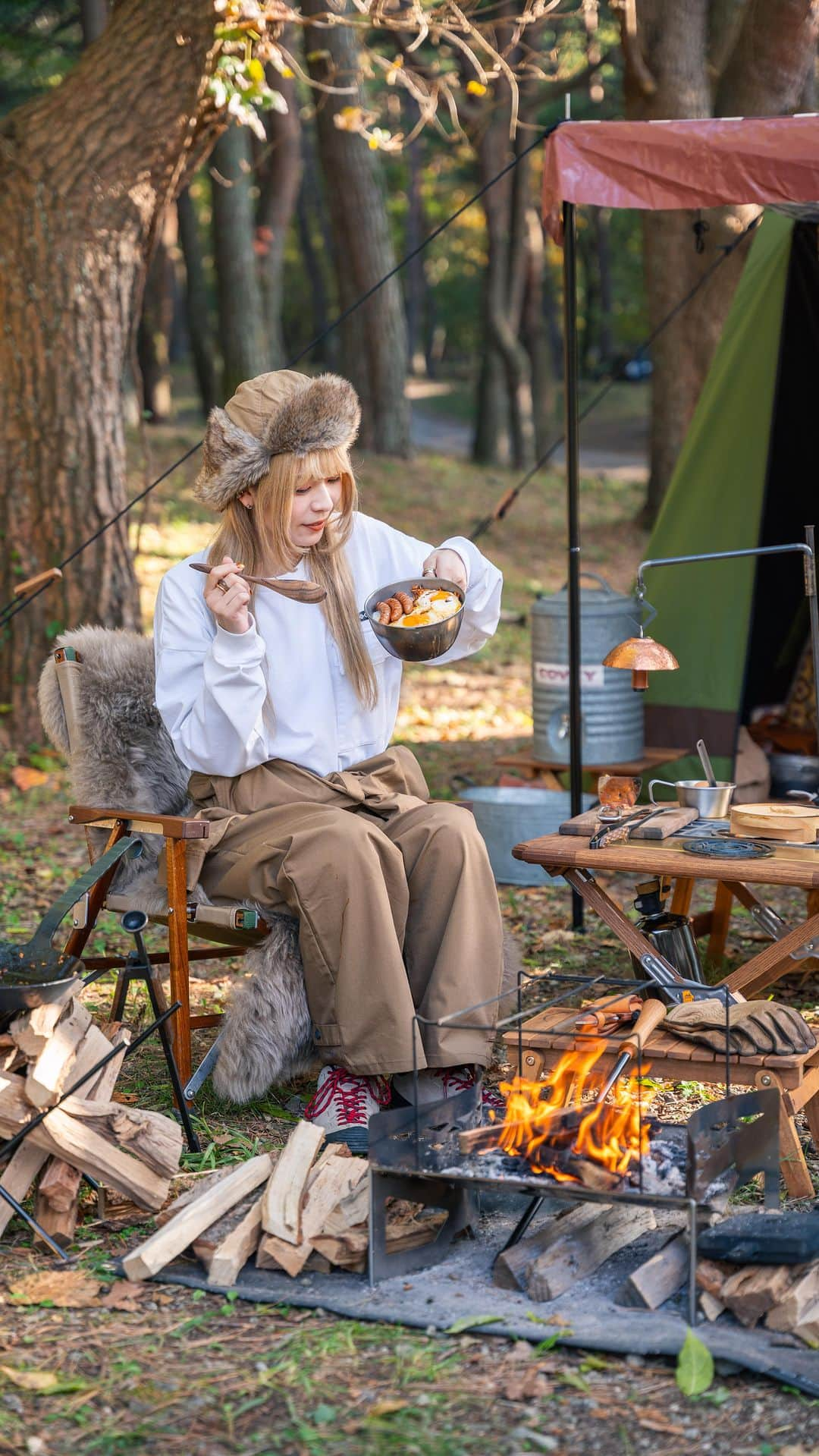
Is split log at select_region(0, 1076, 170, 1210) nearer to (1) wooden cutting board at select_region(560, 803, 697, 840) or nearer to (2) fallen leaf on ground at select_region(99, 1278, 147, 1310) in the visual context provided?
(2) fallen leaf on ground at select_region(99, 1278, 147, 1310)

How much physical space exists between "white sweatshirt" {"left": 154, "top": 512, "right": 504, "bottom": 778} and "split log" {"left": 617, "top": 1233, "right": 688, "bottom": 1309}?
58.5 inches

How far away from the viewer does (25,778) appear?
656 cm

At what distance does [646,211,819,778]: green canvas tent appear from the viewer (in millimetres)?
5770

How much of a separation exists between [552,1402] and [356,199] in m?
12.2

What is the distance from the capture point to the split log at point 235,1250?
2750 mm

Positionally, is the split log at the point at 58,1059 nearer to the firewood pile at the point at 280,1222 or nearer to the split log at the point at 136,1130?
the split log at the point at 136,1130

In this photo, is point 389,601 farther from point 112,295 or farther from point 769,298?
point 112,295

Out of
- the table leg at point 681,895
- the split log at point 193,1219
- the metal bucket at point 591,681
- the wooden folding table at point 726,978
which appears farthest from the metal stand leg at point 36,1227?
the metal bucket at point 591,681

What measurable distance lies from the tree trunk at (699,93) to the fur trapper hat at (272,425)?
3.50m

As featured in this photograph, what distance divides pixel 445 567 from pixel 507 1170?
1606 mm

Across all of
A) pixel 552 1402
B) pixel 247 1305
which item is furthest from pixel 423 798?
pixel 552 1402

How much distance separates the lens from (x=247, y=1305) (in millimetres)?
2703

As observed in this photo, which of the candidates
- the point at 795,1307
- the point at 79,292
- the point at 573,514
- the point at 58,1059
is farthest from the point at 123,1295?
the point at 79,292

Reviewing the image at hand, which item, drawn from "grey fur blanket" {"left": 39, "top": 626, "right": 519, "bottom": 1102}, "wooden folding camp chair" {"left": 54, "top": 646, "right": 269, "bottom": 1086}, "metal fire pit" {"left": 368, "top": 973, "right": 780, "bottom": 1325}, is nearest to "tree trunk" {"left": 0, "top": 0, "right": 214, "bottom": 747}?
"grey fur blanket" {"left": 39, "top": 626, "right": 519, "bottom": 1102}
